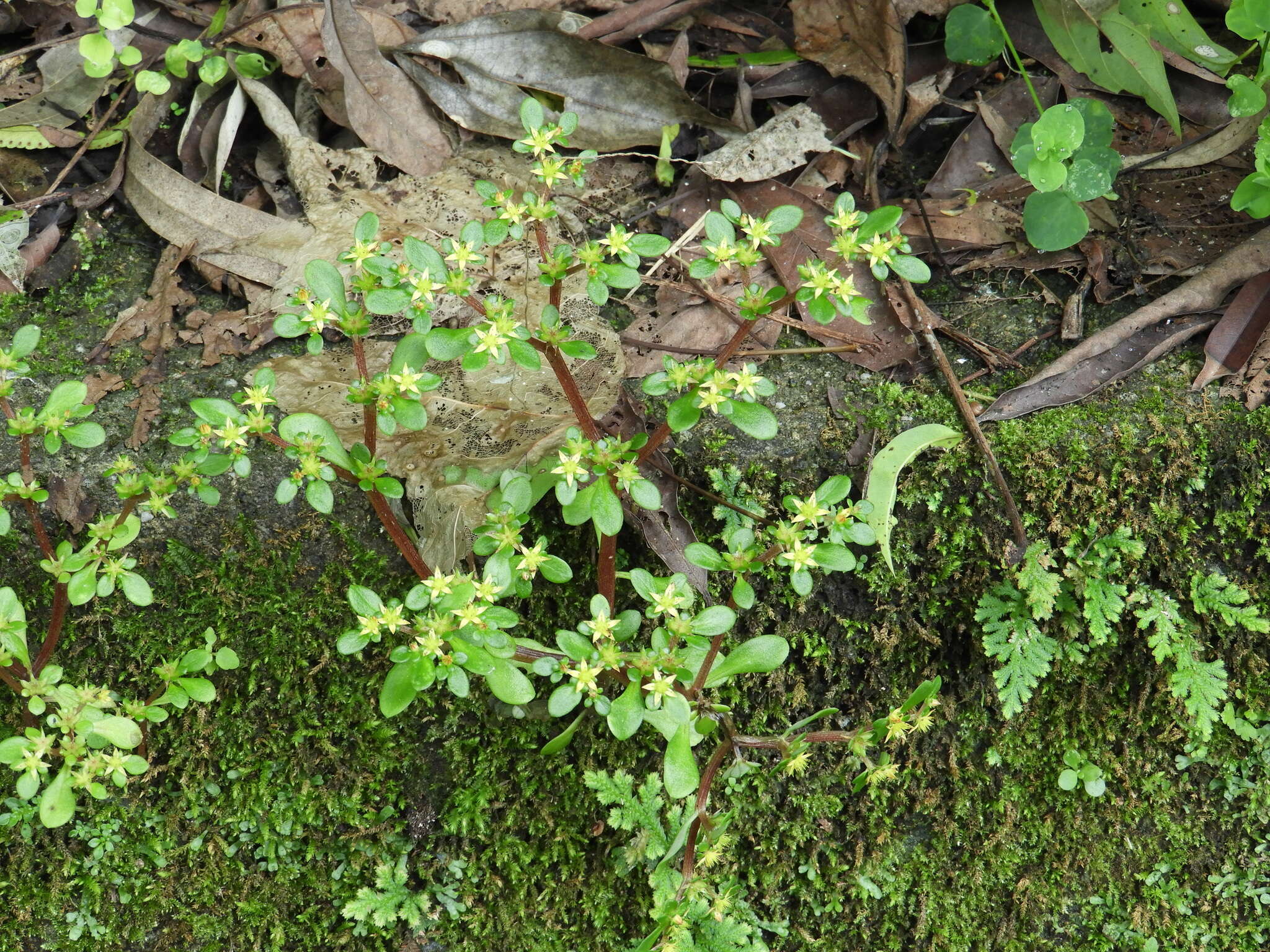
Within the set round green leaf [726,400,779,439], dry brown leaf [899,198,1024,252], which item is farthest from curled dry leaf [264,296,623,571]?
dry brown leaf [899,198,1024,252]

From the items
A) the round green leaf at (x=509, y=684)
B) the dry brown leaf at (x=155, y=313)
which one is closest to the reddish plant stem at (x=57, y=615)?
the dry brown leaf at (x=155, y=313)

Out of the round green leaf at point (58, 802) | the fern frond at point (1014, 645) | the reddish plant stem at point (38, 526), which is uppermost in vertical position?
the reddish plant stem at point (38, 526)

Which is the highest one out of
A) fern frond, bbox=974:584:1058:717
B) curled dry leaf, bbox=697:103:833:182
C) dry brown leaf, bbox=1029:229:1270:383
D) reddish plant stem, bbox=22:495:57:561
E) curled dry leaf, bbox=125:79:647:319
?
curled dry leaf, bbox=697:103:833:182

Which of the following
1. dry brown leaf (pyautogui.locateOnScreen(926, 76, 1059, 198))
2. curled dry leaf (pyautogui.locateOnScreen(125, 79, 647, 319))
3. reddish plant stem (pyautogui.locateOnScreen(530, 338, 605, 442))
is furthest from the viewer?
dry brown leaf (pyautogui.locateOnScreen(926, 76, 1059, 198))

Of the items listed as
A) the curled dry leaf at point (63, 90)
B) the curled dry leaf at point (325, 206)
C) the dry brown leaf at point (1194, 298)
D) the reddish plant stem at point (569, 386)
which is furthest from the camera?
the curled dry leaf at point (63, 90)

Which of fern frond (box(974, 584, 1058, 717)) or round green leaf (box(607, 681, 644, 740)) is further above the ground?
round green leaf (box(607, 681, 644, 740))

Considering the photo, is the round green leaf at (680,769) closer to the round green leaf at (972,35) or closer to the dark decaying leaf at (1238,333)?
the dark decaying leaf at (1238,333)

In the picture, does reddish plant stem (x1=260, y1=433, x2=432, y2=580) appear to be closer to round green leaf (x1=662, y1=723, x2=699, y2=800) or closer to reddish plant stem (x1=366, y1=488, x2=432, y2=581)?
reddish plant stem (x1=366, y1=488, x2=432, y2=581)

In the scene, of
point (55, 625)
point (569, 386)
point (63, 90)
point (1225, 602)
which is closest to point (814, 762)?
point (1225, 602)
